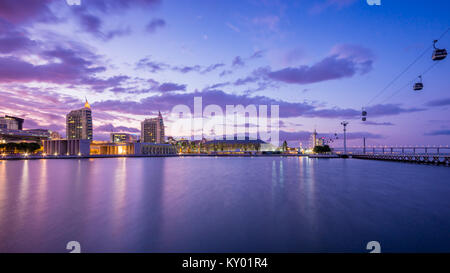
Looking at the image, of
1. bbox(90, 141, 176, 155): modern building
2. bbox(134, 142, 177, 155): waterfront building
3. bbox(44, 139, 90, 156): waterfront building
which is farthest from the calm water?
bbox(90, 141, 176, 155): modern building

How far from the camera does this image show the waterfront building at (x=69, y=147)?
512 ft

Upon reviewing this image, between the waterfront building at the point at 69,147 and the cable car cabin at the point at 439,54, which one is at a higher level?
the cable car cabin at the point at 439,54

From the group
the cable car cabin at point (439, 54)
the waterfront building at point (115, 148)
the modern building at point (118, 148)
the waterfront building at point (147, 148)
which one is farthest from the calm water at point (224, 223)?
the waterfront building at point (115, 148)

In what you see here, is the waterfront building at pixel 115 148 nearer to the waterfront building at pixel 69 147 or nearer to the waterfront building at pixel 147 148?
the waterfront building at pixel 147 148

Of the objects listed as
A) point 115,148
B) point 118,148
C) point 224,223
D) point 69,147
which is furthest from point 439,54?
point 69,147

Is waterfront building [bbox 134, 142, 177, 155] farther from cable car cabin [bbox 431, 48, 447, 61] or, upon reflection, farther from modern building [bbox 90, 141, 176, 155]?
cable car cabin [bbox 431, 48, 447, 61]

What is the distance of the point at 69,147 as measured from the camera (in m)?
159

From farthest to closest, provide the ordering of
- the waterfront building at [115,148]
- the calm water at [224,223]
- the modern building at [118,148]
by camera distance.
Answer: the waterfront building at [115,148] → the modern building at [118,148] → the calm water at [224,223]

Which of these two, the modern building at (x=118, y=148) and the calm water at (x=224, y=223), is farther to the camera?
the modern building at (x=118, y=148)

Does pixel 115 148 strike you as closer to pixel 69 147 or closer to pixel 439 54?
pixel 69 147

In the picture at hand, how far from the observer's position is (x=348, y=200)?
16.1 metres

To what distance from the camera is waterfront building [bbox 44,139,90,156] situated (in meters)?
156
